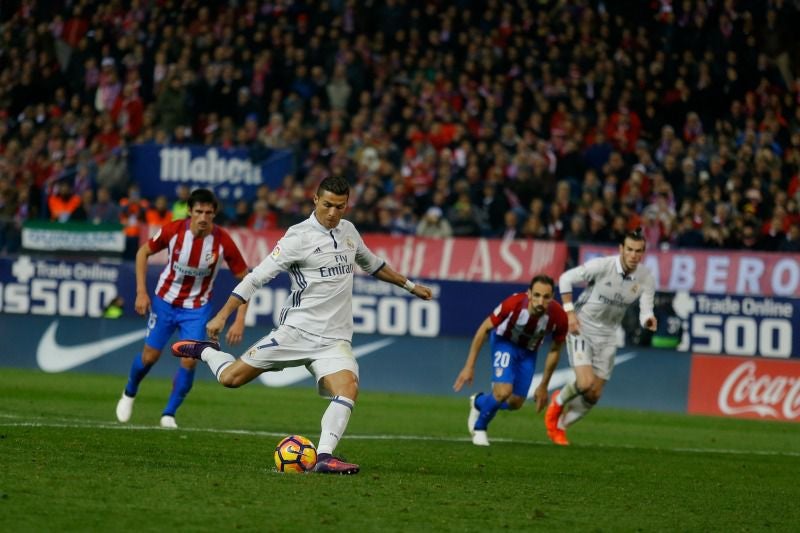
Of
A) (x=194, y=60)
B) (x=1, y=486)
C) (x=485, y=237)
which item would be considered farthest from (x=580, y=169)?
(x=1, y=486)

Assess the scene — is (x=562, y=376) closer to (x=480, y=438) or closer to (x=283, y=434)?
(x=480, y=438)

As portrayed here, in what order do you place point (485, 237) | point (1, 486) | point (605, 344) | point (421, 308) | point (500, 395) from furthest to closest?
1. point (485, 237)
2. point (421, 308)
3. point (605, 344)
4. point (500, 395)
5. point (1, 486)

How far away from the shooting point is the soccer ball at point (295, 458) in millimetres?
9414

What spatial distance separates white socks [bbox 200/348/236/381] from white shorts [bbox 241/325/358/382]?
0.88 feet

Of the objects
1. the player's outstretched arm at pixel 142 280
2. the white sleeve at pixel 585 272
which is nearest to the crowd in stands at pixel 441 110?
the white sleeve at pixel 585 272

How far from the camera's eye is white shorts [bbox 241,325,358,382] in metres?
9.50

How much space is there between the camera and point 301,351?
952 cm

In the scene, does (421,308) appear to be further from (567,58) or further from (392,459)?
(392,459)

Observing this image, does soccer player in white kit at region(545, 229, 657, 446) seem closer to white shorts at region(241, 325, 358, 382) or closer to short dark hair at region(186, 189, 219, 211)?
short dark hair at region(186, 189, 219, 211)

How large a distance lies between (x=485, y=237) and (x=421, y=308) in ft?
7.28

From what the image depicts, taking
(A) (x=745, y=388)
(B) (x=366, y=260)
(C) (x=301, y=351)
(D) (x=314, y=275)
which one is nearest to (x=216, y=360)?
(C) (x=301, y=351)

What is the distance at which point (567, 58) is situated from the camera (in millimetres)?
26047

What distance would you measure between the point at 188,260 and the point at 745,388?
8957 mm

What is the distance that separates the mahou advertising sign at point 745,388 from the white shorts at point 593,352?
482 cm
